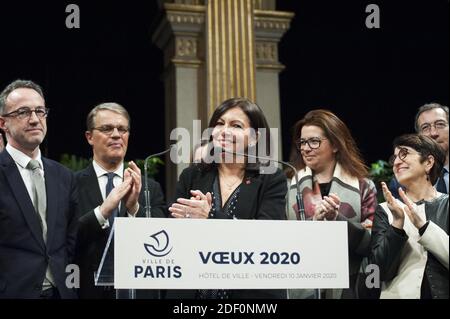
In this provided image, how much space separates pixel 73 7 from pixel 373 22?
1934 mm

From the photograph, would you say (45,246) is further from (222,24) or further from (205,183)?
(222,24)

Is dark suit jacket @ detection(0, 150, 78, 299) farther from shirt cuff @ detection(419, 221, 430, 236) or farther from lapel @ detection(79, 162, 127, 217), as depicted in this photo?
shirt cuff @ detection(419, 221, 430, 236)

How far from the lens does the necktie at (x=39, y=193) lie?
3.93 meters

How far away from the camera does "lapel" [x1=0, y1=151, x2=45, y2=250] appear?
3.87 m

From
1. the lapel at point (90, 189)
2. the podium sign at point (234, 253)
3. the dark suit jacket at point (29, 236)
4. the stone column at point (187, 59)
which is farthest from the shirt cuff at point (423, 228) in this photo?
the stone column at point (187, 59)

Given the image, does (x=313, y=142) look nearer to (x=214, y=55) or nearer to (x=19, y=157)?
(x=19, y=157)

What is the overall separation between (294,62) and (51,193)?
15.3ft

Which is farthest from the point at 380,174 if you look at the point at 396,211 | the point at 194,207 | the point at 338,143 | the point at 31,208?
the point at 31,208

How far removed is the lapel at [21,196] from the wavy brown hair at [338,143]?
1.44 metres

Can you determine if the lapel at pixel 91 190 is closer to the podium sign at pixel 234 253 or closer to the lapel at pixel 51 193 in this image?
the lapel at pixel 51 193

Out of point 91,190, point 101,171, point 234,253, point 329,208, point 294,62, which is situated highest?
point 294,62

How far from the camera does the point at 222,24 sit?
6098 millimetres

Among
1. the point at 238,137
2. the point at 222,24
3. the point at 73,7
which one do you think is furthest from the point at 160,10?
the point at 238,137

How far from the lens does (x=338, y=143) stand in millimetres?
4438
